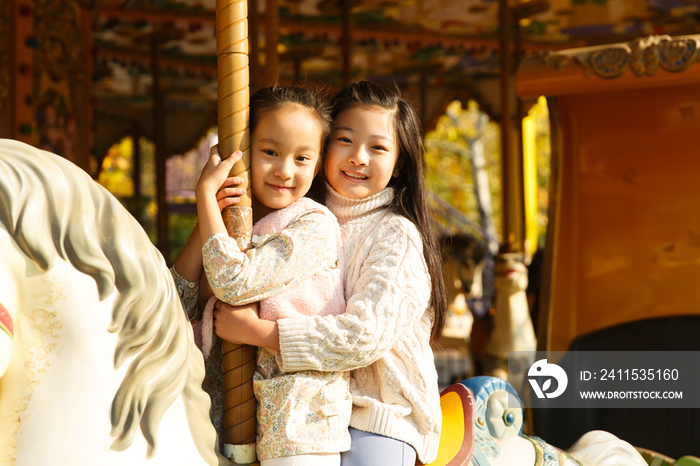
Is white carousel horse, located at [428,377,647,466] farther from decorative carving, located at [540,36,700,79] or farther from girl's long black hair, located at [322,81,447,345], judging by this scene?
decorative carving, located at [540,36,700,79]

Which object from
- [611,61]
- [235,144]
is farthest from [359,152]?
[611,61]

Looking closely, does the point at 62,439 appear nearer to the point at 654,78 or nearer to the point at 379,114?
the point at 379,114

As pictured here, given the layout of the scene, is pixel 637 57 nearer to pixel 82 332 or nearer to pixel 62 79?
pixel 82 332

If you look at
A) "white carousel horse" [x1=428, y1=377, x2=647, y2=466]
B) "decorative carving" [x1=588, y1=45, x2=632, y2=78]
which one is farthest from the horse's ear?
"decorative carving" [x1=588, y1=45, x2=632, y2=78]

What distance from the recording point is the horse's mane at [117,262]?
101cm

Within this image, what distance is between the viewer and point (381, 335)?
4.32 ft

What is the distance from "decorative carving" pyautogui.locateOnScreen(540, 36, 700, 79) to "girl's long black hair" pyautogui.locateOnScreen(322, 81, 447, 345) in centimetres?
140

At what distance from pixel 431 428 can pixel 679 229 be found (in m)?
1.87

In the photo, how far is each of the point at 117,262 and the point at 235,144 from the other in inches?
15.4

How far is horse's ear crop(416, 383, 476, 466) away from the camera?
1497 mm

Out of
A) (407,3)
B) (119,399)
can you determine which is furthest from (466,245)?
(119,399)

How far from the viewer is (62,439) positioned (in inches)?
40.5

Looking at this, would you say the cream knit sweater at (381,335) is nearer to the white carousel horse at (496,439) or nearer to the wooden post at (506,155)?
the white carousel horse at (496,439)

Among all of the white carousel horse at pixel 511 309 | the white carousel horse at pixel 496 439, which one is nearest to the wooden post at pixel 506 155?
the white carousel horse at pixel 511 309
